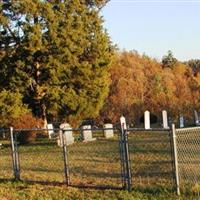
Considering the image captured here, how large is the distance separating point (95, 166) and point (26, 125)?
20316 millimetres

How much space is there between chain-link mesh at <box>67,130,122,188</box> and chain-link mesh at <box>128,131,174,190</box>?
1.81 feet

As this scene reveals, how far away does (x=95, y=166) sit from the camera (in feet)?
64.4

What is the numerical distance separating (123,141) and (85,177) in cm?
304

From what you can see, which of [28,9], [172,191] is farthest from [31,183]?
[28,9]

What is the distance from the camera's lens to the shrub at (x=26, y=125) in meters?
35.8

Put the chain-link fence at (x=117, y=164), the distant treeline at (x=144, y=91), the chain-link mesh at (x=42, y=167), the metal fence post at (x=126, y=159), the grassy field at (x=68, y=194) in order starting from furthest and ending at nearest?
the distant treeline at (x=144, y=91) → the chain-link mesh at (x=42, y=167) → the chain-link fence at (x=117, y=164) → the metal fence post at (x=126, y=159) → the grassy field at (x=68, y=194)

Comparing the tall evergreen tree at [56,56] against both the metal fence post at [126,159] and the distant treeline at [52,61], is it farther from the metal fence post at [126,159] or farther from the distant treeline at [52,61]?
the metal fence post at [126,159]

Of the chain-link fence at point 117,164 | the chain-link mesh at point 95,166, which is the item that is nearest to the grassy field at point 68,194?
the chain-link fence at point 117,164

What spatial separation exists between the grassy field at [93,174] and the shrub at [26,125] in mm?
8776

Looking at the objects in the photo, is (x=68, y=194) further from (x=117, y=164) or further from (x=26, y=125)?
(x=26, y=125)

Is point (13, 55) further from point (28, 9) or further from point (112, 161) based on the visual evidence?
point (112, 161)

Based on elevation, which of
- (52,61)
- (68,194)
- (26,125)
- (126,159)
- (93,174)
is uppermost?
(52,61)

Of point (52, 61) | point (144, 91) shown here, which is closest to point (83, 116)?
point (52, 61)

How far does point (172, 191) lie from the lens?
13547 millimetres
